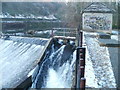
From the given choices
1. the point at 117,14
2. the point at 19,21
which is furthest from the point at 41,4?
the point at 117,14

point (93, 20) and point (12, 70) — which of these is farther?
point (93, 20)

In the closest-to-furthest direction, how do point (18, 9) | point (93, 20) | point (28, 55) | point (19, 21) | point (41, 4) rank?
point (28, 55), point (93, 20), point (19, 21), point (18, 9), point (41, 4)

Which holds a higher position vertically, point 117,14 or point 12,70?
point 117,14

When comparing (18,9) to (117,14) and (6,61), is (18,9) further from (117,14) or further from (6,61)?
(6,61)

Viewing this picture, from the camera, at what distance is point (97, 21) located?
13.8m

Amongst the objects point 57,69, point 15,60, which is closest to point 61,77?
point 57,69

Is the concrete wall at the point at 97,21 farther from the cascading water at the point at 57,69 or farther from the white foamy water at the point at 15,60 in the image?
the white foamy water at the point at 15,60

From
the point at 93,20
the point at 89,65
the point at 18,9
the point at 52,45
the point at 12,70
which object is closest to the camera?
the point at 89,65

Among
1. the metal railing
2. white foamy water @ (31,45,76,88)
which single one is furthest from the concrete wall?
the metal railing

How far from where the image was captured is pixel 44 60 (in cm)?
988

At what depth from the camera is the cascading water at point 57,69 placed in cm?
809

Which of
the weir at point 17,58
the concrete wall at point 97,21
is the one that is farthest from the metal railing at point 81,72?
the concrete wall at point 97,21

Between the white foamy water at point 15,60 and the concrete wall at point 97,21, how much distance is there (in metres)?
4.32

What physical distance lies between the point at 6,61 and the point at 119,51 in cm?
578
